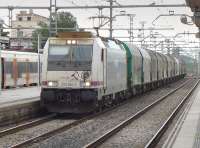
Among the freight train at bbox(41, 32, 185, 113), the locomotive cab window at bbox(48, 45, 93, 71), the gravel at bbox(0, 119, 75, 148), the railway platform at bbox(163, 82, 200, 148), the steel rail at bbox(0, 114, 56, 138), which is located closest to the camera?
the railway platform at bbox(163, 82, 200, 148)

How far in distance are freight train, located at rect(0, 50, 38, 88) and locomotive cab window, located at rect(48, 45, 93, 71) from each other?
46.8ft

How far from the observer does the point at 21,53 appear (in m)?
39.5

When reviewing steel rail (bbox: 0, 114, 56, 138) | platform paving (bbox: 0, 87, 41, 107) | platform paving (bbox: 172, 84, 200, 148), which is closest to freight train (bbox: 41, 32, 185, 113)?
steel rail (bbox: 0, 114, 56, 138)

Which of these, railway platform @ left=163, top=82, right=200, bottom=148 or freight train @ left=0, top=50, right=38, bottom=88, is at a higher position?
freight train @ left=0, top=50, right=38, bottom=88

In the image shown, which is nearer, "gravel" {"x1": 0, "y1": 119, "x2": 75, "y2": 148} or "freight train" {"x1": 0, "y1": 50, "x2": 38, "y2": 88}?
"gravel" {"x1": 0, "y1": 119, "x2": 75, "y2": 148}

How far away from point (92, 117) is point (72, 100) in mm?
1021

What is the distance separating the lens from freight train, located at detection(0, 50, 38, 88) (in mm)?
35625

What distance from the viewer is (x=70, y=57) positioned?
21047mm

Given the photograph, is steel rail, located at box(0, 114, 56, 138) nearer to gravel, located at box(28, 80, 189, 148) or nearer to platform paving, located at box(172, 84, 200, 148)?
Result: gravel, located at box(28, 80, 189, 148)

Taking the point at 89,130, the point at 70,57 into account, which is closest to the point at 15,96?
the point at 70,57

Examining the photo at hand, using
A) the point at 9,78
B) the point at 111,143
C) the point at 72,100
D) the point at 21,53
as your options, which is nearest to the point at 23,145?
the point at 111,143

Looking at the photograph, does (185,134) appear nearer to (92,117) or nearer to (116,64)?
(92,117)

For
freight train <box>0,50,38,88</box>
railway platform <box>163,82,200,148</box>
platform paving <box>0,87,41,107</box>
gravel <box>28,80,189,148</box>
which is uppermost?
freight train <box>0,50,38,88</box>

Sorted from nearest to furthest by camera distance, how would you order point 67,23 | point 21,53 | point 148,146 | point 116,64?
point 148,146 → point 116,64 → point 21,53 → point 67,23
